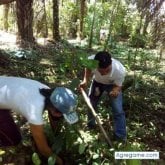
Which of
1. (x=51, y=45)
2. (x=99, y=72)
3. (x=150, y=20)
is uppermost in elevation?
(x=150, y=20)

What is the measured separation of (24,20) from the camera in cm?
1057

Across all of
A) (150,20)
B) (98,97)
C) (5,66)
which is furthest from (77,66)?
(98,97)

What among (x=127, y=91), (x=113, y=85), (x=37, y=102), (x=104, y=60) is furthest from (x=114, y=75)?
(x=127, y=91)

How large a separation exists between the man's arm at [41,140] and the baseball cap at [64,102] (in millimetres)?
245

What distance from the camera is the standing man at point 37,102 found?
3.41 m

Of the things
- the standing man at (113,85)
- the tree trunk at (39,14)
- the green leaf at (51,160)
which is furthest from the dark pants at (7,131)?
the tree trunk at (39,14)

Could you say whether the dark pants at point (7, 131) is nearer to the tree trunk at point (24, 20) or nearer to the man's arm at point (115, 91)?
the man's arm at point (115, 91)

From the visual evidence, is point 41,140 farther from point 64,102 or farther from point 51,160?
point 64,102

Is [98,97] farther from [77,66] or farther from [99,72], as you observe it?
[77,66]

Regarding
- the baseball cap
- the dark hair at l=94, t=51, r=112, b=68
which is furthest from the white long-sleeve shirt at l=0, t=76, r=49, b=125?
the dark hair at l=94, t=51, r=112, b=68

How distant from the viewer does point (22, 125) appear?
4875 mm

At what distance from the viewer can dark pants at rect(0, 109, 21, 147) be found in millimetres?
→ 3893

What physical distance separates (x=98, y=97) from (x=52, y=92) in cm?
163

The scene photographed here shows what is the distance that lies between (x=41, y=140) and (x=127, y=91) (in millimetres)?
3691
